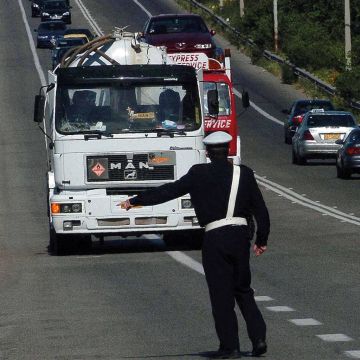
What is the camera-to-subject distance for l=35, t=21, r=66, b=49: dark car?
84.8 meters

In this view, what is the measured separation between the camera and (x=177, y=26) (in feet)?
165

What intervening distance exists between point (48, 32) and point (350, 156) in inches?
1821

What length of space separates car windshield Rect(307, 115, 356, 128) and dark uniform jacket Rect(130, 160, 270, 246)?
3458 cm

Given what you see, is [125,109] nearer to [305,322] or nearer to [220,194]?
[305,322]

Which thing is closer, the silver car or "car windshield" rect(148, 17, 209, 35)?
the silver car

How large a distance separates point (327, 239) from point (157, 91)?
3955 millimetres

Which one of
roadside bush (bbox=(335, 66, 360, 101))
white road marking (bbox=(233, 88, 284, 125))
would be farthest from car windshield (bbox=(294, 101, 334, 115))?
roadside bush (bbox=(335, 66, 360, 101))

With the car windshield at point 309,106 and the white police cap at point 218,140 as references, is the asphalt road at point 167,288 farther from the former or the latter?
the car windshield at point 309,106

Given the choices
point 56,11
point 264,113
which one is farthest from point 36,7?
point 264,113

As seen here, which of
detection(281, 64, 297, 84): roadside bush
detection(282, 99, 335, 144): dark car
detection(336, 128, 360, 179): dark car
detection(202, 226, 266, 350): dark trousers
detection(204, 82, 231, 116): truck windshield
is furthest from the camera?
detection(281, 64, 297, 84): roadside bush

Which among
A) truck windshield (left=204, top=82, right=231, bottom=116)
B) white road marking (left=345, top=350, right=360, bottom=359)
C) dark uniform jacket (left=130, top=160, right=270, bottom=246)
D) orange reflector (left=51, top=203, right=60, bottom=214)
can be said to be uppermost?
dark uniform jacket (left=130, top=160, right=270, bottom=246)

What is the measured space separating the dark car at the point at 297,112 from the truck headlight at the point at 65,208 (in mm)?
29572

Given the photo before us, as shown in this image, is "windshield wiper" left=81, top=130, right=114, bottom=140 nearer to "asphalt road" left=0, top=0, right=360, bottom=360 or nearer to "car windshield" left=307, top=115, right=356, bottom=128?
"asphalt road" left=0, top=0, right=360, bottom=360

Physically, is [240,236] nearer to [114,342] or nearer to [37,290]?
[114,342]
